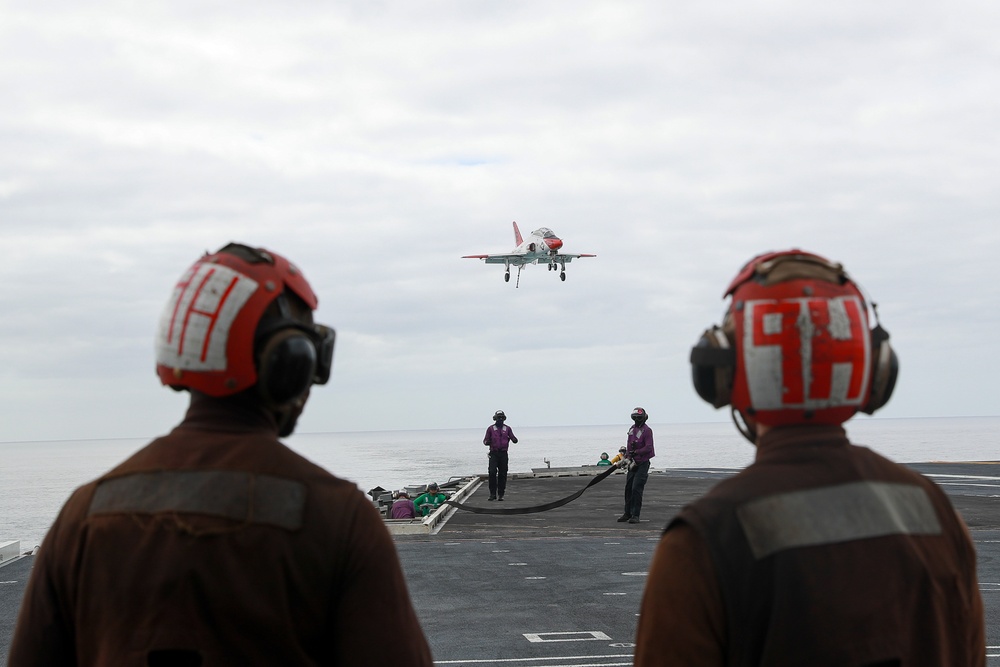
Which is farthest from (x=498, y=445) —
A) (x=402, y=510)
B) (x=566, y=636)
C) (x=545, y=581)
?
(x=566, y=636)

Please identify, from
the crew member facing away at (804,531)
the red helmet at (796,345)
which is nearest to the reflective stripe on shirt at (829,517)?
the crew member facing away at (804,531)

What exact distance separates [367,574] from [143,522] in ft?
1.85

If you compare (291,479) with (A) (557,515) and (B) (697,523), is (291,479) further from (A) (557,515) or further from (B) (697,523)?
(A) (557,515)

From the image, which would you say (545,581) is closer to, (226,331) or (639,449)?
(639,449)

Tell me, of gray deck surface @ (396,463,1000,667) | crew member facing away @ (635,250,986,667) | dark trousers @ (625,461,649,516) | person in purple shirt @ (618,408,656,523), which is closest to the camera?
crew member facing away @ (635,250,986,667)

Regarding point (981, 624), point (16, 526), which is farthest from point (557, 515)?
point (16, 526)

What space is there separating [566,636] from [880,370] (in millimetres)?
6808

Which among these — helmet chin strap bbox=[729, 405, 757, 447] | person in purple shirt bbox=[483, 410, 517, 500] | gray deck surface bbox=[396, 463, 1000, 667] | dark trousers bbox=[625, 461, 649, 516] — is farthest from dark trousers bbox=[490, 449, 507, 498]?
helmet chin strap bbox=[729, 405, 757, 447]

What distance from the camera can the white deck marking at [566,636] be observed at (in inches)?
353

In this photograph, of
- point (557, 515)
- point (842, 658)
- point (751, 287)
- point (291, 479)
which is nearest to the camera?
point (842, 658)

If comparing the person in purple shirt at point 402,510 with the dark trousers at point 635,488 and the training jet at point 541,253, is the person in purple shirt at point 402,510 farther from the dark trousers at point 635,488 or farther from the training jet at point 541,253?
the training jet at point 541,253

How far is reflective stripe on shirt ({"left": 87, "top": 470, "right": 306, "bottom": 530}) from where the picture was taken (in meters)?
2.47

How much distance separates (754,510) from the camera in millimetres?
2420

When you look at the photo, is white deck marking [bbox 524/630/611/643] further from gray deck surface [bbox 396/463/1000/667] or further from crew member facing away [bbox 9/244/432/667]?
crew member facing away [bbox 9/244/432/667]
